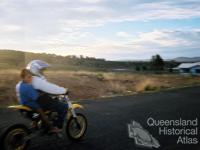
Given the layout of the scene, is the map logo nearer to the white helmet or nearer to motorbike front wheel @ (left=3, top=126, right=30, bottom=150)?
motorbike front wheel @ (left=3, top=126, right=30, bottom=150)

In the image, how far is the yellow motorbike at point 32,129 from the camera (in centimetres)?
688

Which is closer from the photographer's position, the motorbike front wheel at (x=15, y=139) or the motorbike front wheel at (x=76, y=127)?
the motorbike front wheel at (x=15, y=139)

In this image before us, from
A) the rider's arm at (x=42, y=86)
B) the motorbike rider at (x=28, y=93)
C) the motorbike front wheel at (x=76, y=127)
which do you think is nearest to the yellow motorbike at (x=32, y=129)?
the motorbike front wheel at (x=76, y=127)

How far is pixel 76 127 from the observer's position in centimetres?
852

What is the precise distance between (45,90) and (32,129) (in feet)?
2.78

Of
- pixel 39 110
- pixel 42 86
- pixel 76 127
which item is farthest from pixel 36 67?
pixel 76 127

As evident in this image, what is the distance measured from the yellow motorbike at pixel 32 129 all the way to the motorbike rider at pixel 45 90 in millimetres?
135

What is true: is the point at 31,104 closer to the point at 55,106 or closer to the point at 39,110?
the point at 39,110

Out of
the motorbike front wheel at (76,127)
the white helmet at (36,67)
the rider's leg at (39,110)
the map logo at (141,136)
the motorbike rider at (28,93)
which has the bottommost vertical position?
the map logo at (141,136)

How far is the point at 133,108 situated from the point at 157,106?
1292 mm

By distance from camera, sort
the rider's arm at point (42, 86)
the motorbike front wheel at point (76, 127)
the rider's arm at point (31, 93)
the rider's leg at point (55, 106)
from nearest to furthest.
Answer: the rider's arm at point (31, 93) → the rider's arm at point (42, 86) → the rider's leg at point (55, 106) → the motorbike front wheel at point (76, 127)

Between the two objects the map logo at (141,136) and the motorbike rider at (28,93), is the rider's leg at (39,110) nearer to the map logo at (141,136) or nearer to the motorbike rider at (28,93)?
the motorbike rider at (28,93)

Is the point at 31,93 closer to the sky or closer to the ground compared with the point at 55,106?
closer to the sky

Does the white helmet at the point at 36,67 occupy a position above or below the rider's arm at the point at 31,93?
above
